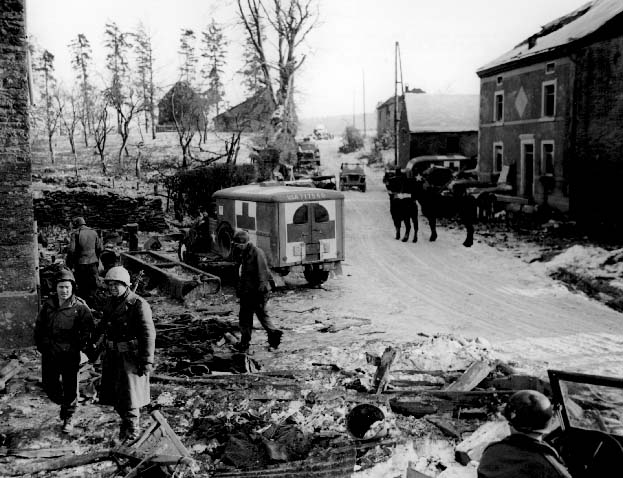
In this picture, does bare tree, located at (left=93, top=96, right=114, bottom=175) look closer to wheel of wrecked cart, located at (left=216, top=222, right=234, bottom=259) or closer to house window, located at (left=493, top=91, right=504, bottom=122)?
house window, located at (left=493, top=91, right=504, bottom=122)

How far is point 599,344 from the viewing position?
9.94m

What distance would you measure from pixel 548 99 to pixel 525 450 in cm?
2530

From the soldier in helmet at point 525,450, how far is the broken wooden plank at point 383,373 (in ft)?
12.8

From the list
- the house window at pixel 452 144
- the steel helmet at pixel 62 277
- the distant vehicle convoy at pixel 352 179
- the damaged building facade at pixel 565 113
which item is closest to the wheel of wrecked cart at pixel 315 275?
the steel helmet at pixel 62 277

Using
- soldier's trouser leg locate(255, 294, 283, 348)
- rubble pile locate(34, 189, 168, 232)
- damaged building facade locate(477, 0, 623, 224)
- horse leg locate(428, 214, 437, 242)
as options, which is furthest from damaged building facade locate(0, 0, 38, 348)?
damaged building facade locate(477, 0, 623, 224)

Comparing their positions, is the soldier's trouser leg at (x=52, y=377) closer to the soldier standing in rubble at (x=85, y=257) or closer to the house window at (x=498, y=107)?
the soldier standing in rubble at (x=85, y=257)

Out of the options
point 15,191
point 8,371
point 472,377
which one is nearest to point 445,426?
point 472,377

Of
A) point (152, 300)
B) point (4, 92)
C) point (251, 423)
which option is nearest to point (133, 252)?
point (152, 300)

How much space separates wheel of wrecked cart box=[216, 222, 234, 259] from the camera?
15.5 metres

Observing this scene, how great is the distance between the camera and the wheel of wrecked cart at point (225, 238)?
15484 mm

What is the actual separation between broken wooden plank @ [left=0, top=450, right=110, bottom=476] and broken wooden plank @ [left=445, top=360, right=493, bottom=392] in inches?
154

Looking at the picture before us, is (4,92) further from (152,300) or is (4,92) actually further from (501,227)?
(501,227)

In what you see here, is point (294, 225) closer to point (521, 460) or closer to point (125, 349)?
point (125, 349)

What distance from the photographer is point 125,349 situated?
6.26 meters
